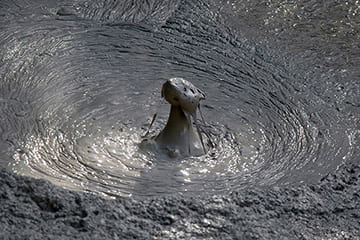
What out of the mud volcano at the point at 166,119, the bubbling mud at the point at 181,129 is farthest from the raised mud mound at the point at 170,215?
the bubbling mud at the point at 181,129

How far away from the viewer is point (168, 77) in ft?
7.02

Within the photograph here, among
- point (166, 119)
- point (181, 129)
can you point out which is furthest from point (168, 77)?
point (181, 129)

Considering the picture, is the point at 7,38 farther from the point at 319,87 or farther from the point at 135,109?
the point at 319,87

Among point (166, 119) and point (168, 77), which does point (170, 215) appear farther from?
point (168, 77)

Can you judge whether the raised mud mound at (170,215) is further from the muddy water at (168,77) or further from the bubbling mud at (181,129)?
the bubbling mud at (181,129)

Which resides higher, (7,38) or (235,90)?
(235,90)

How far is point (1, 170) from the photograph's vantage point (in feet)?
4.81

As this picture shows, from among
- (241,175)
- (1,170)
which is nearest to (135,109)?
(241,175)

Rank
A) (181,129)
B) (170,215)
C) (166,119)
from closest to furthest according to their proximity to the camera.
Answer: (170,215)
(181,129)
(166,119)

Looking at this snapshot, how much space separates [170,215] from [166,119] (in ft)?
1.95

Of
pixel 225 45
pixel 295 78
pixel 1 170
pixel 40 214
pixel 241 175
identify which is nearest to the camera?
pixel 40 214

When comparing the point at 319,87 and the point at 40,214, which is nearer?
the point at 40,214

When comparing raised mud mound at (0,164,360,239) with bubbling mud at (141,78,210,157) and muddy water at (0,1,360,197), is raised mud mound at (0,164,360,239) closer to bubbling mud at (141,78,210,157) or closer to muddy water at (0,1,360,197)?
muddy water at (0,1,360,197)

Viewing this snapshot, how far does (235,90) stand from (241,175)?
1.62 feet
